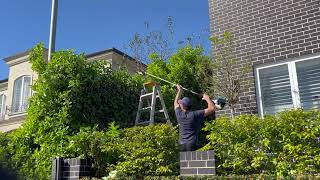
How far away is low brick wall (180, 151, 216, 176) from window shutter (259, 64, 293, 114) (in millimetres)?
2966

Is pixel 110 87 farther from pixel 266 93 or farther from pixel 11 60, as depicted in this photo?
pixel 11 60

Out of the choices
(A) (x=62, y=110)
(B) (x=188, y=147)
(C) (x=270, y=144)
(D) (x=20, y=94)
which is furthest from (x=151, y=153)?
(D) (x=20, y=94)

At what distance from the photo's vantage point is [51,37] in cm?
1072

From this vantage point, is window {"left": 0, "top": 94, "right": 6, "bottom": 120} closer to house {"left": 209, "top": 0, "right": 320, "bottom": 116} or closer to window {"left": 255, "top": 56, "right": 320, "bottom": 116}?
house {"left": 209, "top": 0, "right": 320, "bottom": 116}

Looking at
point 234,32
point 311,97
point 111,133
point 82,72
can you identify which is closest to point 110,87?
point 82,72

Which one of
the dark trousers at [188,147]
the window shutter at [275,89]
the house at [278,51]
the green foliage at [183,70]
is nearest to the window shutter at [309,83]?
the house at [278,51]

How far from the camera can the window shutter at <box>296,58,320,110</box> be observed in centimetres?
806

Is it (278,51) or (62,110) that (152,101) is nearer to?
(62,110)

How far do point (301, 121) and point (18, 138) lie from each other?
21.1 ft

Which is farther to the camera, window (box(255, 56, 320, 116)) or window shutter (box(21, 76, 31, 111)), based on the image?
window shutter (box(21, 76, 31, 111))

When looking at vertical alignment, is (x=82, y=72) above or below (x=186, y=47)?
below

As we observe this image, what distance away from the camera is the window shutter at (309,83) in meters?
8.06

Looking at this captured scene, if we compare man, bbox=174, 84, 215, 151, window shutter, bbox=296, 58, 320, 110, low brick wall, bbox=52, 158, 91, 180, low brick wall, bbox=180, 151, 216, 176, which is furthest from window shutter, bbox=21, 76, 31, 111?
low brick wall, bbox=180, 151, 216, 176

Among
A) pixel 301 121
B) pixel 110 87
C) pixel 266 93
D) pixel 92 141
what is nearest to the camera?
pixel 301 121
